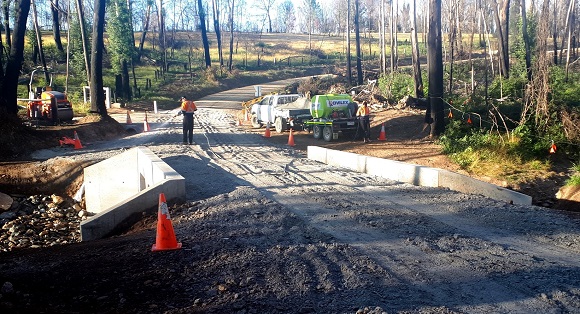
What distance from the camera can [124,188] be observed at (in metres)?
16.0

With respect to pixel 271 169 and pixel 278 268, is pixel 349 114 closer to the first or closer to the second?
pixel 271 169

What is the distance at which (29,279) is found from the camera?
21.3ft

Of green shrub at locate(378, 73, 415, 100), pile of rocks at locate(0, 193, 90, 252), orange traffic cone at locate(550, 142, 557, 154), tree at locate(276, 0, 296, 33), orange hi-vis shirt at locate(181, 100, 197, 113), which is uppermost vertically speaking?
tree at locate(276, 0, 296, 33)

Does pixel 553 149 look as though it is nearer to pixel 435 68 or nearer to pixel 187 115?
pixel 435 68

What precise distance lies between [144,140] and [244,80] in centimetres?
4583

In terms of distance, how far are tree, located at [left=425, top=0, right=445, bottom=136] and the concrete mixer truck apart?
346 centimetres

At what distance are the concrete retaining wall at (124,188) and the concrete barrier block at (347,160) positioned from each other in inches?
204

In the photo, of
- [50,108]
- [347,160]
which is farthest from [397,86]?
[50,108]

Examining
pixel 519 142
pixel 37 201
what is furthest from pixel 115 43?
pixel 519 142

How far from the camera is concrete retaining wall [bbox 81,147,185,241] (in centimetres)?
966

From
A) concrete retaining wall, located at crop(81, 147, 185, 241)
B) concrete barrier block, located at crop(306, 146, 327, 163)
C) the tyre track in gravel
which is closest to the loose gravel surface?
the tyre track in gravel

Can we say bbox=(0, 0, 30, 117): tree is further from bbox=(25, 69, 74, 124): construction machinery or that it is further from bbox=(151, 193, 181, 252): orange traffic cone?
bbox=(151, 193, 181, 252): orange traffic cone

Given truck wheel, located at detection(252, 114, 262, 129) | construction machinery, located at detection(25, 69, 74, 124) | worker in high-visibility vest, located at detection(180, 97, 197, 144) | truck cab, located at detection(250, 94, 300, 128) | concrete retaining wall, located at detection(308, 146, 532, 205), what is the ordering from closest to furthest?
concrete retaining wall, located at detection(308, 146, 532, 205), worker in high-visibility vest, located at detection(180, 97, 197, 144), construction machinery, located at detection(25, 69, 74, 124), truck cab, located at detection(250, 94, 300, 128), truck wheel, located at detection(252, 114, 262, 129)

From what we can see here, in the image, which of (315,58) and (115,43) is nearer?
(115,43)
